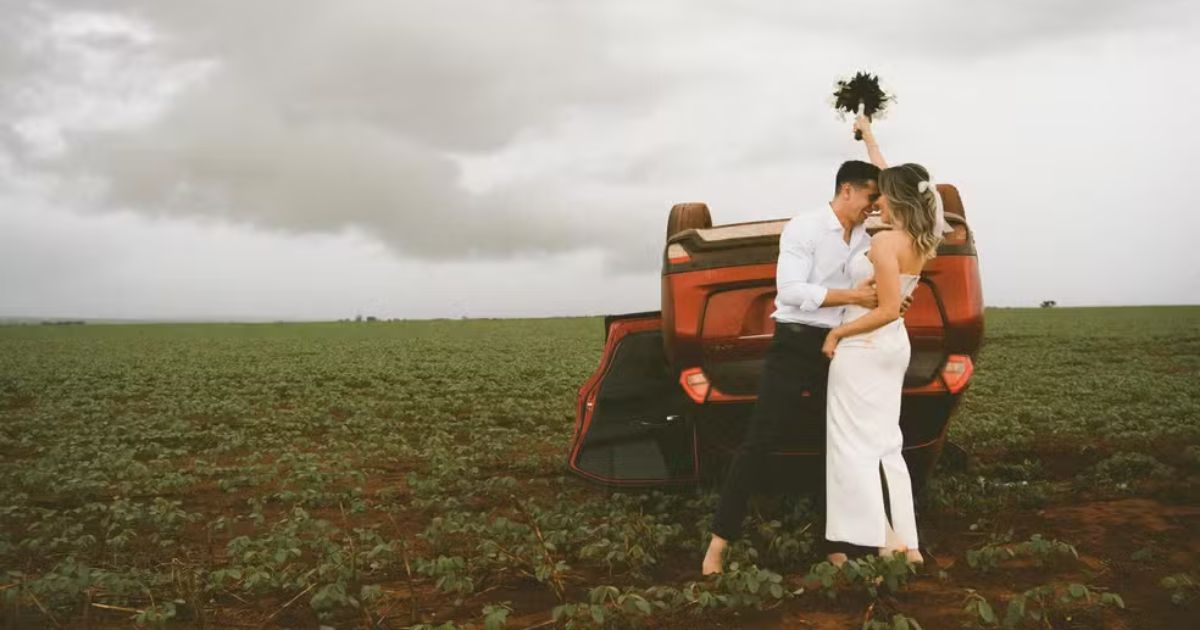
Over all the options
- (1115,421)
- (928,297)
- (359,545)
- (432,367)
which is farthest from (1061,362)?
(359,545)

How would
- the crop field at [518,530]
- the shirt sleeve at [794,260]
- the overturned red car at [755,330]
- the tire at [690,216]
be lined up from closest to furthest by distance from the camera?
the crop field at [518,530], the shirt sleeve at [794,260], the overturned red car at [755,330], the tire at [690,216]

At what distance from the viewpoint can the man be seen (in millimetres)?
4832

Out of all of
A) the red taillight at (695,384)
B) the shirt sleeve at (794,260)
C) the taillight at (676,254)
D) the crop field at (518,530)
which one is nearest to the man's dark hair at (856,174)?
the shirt sleeve at (794,260)

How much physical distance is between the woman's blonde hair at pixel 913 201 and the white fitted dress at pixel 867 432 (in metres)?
0.28

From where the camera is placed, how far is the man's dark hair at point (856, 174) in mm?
4871

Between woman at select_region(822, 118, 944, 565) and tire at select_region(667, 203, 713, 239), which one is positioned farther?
tire at select_region(667, 203, 713, 239)

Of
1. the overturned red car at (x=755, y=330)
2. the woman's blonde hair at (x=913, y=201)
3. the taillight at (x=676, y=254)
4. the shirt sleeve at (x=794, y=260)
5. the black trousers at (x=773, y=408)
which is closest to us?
the woman's blonde hair at (x=913, y=201)

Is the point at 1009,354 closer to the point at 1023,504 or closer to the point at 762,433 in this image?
the point at 1023,504

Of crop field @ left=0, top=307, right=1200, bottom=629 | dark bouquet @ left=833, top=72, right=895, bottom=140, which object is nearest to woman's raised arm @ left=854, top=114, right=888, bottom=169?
dark bouquet @ left=833, top=72, right=895, bottom=140

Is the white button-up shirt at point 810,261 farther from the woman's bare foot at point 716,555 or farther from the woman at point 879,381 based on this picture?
the woman's bare foot at point 716,555

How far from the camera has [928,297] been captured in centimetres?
561

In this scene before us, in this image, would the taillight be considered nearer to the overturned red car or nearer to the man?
the overturned red car

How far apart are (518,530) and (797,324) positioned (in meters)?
2.95

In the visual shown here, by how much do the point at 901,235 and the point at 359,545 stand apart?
179 inches
